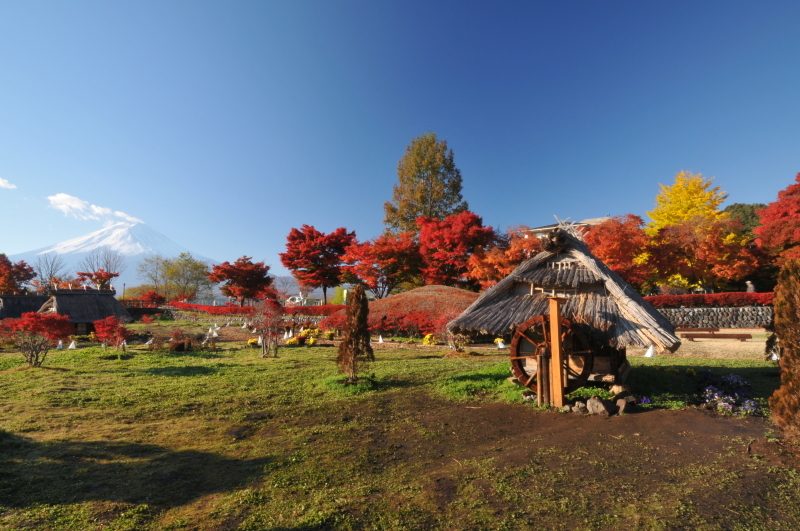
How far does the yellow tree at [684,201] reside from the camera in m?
29.4

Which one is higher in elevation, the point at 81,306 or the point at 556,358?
the point at 81,306

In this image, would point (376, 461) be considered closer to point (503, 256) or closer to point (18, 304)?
point (503, 256)

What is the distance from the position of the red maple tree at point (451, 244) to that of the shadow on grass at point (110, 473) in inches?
790

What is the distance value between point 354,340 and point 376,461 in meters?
4.46

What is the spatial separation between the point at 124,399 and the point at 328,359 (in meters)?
6.79

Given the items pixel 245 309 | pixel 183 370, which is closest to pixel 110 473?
pixel 183 370

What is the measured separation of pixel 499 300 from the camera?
970 centimetres

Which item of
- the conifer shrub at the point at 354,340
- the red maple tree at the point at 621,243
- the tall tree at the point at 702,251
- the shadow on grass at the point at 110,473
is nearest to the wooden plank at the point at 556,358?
the conifer shrub at the point at 354,340

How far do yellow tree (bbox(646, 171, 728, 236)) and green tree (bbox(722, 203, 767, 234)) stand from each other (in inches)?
204

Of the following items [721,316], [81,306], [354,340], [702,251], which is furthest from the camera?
[81,306]

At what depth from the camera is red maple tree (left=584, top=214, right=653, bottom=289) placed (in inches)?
751

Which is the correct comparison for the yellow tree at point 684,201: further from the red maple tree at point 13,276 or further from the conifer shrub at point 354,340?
the red maple tree at point 13,276

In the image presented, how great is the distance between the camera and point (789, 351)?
17.7 feet

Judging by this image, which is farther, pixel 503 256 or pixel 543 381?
pixel 503 256
